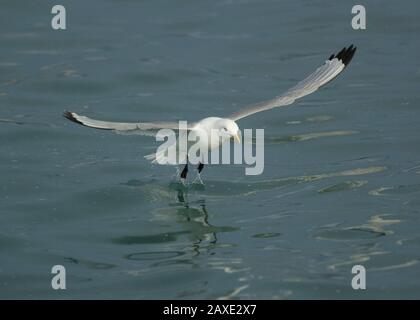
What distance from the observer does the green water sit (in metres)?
9.56

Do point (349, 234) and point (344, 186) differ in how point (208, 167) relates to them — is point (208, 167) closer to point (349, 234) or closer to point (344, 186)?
point (344, 186)

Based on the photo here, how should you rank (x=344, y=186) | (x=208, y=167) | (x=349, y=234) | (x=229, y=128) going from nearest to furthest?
(x=229, y=128), (x=349, y=234), (x=344, y=186), (x=208, y=167)

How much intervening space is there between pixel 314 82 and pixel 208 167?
5.86 ft

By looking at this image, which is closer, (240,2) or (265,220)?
(265,220)

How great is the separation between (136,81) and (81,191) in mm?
4172

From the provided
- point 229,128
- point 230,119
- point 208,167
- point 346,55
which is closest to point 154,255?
point 229,128

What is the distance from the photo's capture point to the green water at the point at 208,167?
31.4 feet

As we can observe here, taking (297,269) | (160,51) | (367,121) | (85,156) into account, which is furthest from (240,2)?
(297,269)

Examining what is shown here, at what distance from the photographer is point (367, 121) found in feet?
45.4

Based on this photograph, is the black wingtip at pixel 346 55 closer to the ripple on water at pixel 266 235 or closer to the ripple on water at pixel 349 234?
the ripple on water at pixel 349 234

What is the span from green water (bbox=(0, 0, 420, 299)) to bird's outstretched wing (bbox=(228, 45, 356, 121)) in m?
1.06

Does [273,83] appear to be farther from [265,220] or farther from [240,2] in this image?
[265,220]

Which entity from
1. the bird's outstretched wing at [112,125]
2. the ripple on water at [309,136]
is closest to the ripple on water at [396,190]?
the ripple on water at [309,136]

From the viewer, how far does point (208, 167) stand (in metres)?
12.4
